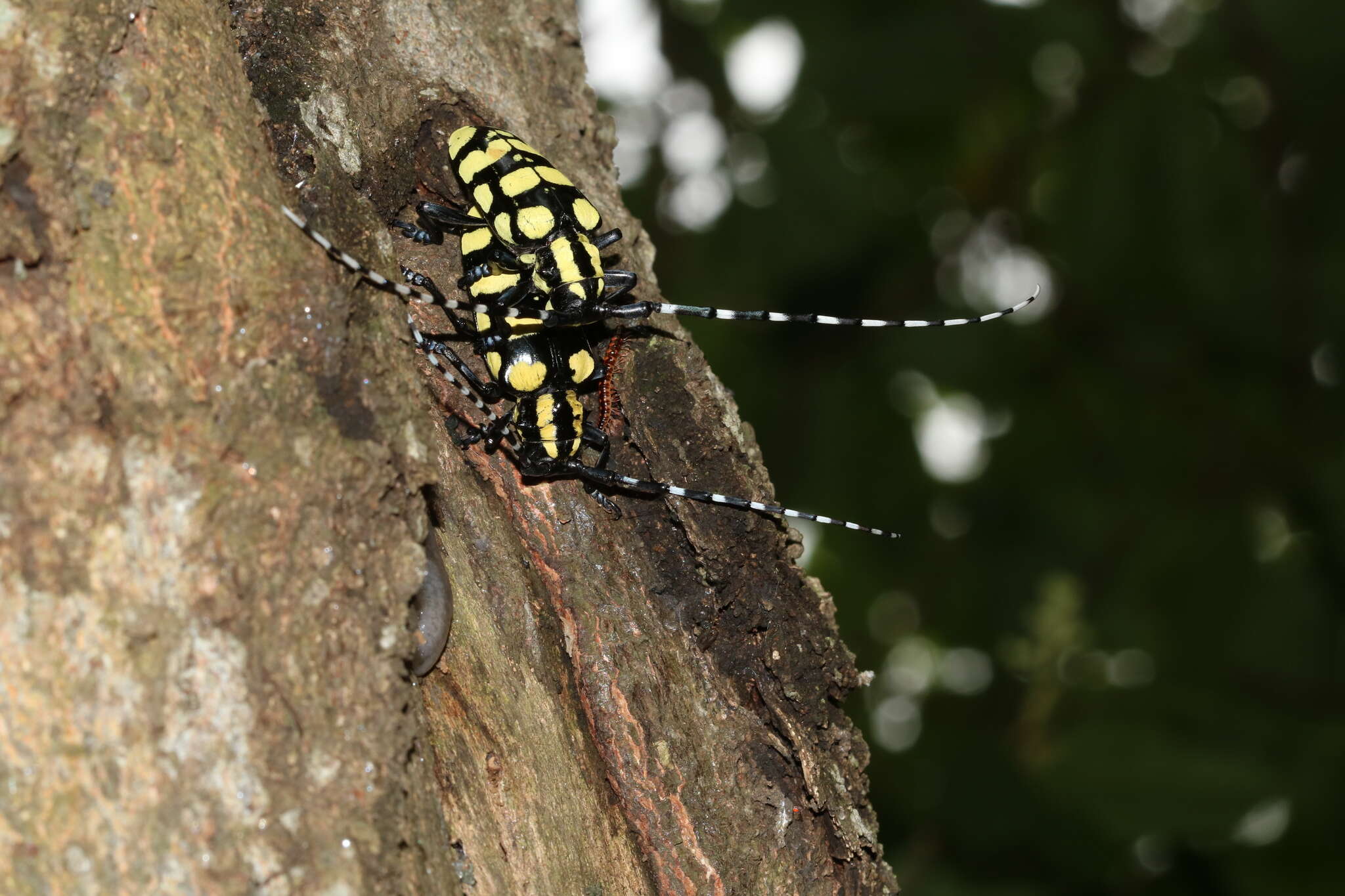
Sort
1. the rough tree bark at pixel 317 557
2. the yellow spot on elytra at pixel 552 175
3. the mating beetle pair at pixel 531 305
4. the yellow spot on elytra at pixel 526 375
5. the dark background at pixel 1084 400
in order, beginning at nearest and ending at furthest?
the rough tree bark at pixel 317 557, the mating beetle pair at pixel 531 305, the yellow spot on elytra at pixel 552 175, the yellow spot on elytra at pixel 526 375, the dark background at pixel 1084 400

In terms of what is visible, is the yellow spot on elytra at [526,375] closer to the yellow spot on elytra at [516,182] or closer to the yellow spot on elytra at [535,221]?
the yellow spot on elytra at [535,221]

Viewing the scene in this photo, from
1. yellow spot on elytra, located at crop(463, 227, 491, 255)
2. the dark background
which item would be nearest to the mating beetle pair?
yellow spot on elytra, located at crop(463, 227, 491, 255)

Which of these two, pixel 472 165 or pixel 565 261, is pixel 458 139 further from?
pixel 565 261

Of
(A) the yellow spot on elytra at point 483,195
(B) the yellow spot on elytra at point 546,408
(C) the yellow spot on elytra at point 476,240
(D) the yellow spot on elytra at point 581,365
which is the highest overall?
(A) the yellow spot on elytra at point 483,195

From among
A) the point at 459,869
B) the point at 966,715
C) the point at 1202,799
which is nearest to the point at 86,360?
the point at 459,869

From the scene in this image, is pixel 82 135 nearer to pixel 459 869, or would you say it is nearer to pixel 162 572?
pixel 162 572

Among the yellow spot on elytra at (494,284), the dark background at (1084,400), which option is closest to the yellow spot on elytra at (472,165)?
the yellow spot on elytra at (494,284)

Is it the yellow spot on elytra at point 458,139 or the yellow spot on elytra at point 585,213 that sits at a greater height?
the yellow spot on elytra at point 585,213

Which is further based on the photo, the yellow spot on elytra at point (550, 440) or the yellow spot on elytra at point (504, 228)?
the yellow spot on elytra at point (504, 228)
